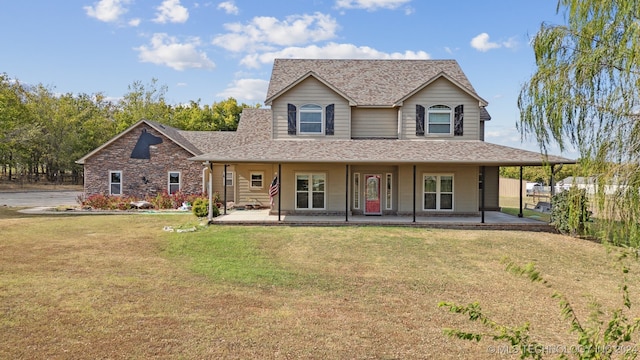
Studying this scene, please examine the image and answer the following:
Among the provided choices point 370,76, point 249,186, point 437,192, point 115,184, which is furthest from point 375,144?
point 115,184

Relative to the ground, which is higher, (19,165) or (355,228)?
(19,165)

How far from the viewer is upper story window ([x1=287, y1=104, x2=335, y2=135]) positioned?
18.4m

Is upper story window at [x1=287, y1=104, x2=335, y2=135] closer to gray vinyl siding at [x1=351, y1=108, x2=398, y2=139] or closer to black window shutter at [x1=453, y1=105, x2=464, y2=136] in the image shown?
gray vinyl siding at [x1=351, y1=108, x2=398, y2=139]

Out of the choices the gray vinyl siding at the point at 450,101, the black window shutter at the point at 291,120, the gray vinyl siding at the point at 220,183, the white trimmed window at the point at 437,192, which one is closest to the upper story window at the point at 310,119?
the black window shutter at the point at 291,120

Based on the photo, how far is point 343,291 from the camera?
8.29 metres

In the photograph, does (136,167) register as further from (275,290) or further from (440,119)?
(275,290)

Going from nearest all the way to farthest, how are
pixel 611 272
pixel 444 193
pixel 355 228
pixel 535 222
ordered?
pixel 611 272 → pixel 355 228 → pixel 535 222 → pixel 444 193

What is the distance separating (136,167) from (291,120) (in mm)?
11621

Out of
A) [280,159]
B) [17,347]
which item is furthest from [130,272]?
[280,159]

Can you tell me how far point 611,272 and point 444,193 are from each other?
822 centimetres

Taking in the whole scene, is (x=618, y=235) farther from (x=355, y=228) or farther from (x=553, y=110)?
(x=355, y=228)

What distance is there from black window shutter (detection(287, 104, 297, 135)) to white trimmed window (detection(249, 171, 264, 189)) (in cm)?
516

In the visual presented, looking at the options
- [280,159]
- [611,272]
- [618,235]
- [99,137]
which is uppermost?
[99,137]

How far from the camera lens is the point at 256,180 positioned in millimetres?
22859
